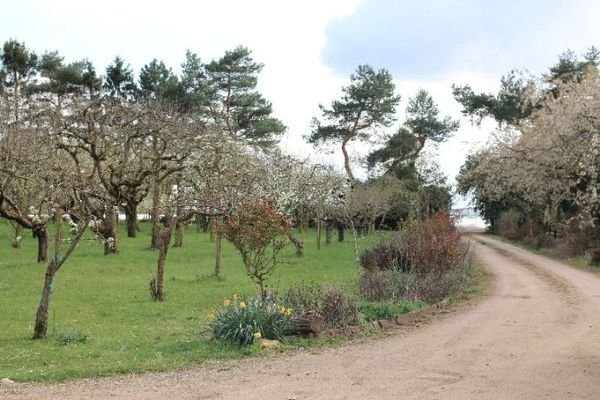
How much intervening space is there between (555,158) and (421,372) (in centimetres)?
2019

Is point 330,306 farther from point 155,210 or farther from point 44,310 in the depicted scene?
point 155,210

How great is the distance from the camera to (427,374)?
7.35 m

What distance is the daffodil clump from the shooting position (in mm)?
9125

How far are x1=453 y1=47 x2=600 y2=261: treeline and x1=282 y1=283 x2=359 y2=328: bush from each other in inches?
426

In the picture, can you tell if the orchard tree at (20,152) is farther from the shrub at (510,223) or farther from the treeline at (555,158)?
the shrub at (510,223)

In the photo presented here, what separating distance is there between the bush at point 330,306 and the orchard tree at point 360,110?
33.1m

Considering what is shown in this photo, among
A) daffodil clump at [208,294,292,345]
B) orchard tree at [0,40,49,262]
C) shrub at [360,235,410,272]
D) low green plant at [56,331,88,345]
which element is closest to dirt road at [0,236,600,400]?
daffodil clump at [208,294,292,345]

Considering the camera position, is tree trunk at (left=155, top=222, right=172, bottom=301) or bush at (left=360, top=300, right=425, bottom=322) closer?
bush at (left=360, top=300, right=425, bottom=322)

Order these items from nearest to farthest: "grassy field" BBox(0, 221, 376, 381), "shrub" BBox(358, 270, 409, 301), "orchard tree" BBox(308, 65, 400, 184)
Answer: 1. "grassy field" BBox(0, 221, 376, 381)
2. "shrub" BBox(358, 270, 409, 301)
3. "orchard tree" BBox(308, 65, 400, 184)

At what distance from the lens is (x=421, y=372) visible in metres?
7.46

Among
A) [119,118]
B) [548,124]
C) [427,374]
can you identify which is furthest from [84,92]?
[427,374]

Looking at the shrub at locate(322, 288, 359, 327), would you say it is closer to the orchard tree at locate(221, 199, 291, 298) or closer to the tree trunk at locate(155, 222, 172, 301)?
the orchard tree at locate(221, 199, 291, 298)

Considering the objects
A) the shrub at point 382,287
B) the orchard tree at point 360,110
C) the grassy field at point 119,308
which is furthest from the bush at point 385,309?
the orchard tree at point 360,110

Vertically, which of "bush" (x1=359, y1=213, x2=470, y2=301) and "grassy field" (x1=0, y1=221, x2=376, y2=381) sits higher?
"bush" (x1=359, y1=213, x2=470, y2=301)
